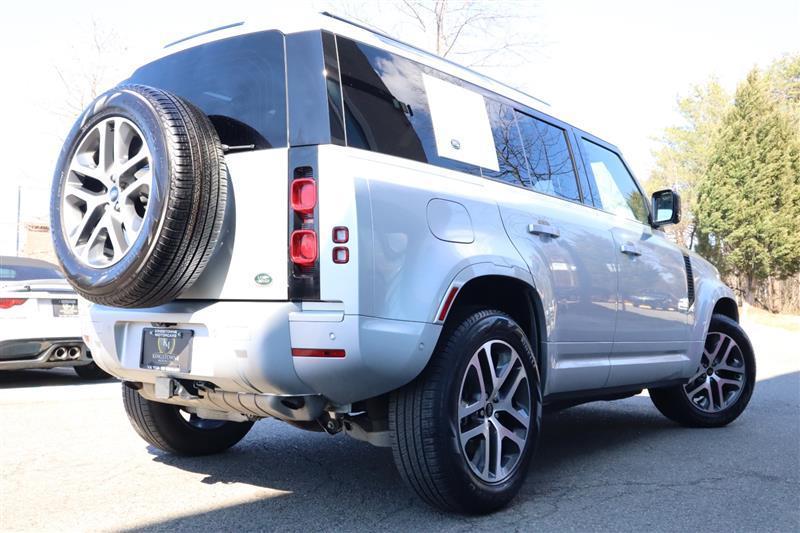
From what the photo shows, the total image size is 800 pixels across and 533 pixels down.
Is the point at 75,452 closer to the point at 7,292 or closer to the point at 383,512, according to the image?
the point at 383,512

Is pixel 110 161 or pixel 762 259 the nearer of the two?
pixel 110 161

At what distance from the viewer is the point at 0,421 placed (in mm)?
5574

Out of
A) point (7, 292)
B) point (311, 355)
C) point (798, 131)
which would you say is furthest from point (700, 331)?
point (798, 131)

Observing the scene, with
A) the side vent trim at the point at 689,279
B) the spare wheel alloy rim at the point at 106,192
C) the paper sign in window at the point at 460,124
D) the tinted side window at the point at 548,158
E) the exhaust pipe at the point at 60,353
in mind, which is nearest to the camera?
the spare wheel alloy rim at the point at 106,192

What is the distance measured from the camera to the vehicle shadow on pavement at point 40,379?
8.03m

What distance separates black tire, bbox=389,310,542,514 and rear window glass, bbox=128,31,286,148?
1.15 m

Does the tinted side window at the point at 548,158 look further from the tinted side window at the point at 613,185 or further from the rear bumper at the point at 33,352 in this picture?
the rear bumper at the point at 33,352

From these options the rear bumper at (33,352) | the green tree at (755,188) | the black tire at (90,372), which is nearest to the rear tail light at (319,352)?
the rear bumper at (33,352)

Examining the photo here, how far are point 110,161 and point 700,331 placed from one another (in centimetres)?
430

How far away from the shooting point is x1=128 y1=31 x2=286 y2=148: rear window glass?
3.09 meters

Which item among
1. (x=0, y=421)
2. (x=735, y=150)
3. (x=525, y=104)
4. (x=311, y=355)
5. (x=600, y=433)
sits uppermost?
(x=735, y=150)

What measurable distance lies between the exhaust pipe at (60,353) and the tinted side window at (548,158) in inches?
210

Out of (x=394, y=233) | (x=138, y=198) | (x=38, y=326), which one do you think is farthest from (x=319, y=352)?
(x=38, y=326)

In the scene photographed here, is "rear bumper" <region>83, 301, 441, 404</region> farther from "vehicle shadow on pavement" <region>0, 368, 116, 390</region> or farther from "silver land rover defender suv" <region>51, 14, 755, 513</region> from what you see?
"vehicle shadow on pavement" <region>0, 368, 116, 390</region>
